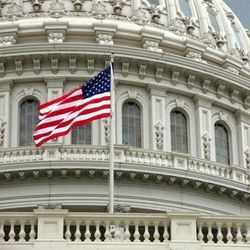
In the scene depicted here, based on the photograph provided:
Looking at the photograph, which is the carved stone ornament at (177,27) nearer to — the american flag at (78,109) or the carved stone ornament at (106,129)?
the carved stone ornament at (106,129)

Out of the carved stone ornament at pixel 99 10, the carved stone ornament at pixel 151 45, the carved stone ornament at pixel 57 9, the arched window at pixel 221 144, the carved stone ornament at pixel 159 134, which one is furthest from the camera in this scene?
the carved stone ornament at pixel 99 10

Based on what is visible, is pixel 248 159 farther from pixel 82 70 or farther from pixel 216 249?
pixel 216 249

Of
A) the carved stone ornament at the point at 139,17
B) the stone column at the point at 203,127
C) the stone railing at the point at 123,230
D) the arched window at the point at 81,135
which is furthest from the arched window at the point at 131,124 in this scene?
the stone railing at the point at 123,230

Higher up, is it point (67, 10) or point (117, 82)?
point (67, 10)

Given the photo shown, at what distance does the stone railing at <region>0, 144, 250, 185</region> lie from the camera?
Answer: 4169 centimetres

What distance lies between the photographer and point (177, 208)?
137 feet

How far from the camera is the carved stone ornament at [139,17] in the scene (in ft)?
163

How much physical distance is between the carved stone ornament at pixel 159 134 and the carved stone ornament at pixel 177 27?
657 cm

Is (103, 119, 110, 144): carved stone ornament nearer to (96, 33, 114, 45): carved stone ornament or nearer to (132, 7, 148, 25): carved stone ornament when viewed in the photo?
(96, 33, 114, 45): carved stone ornament

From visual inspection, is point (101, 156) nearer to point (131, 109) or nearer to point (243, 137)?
point (131, 109)

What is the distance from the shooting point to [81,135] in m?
44.4

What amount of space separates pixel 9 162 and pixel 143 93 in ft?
23.6

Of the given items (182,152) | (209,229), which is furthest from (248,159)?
(209,229)

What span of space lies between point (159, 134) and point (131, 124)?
122cm
